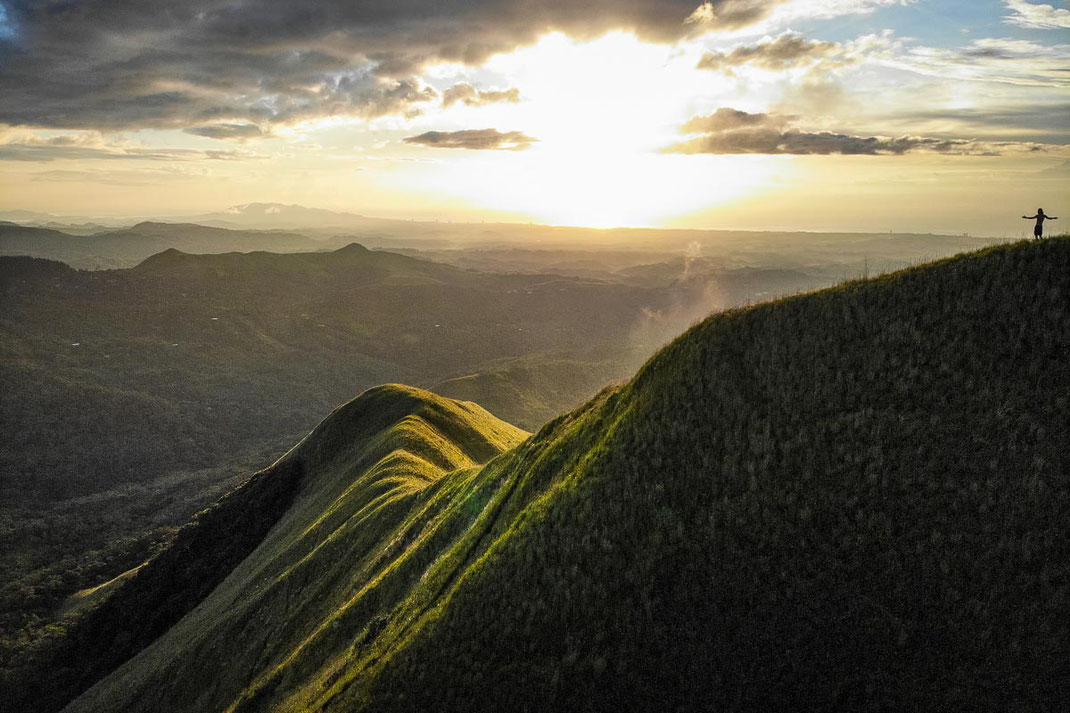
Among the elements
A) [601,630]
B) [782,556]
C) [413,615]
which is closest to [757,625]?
[782,556]

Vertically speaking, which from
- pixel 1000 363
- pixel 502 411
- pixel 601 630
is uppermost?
pixel 1000 363

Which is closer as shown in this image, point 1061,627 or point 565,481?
point 1061,627

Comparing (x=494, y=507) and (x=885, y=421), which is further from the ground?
(x=885, y=421)

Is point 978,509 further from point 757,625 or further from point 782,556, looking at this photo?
point 757,625

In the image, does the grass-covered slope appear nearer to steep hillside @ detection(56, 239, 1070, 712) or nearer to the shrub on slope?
steep hillside @ detection(56, 239, 1070, 712)

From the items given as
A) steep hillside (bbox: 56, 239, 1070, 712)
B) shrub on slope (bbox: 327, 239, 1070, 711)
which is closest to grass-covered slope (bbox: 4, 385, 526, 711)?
steep hillside (bbox: 56, 239, 1070, 712)

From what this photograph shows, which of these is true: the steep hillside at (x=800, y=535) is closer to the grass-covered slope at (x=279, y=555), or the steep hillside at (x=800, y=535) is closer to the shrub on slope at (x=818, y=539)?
the shrub on slope at (x=818, y=539)

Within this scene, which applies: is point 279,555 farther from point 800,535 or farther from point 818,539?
point 818,539

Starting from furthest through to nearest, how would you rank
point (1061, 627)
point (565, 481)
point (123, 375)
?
point (123, 375) → point (565, 481) → point (1061, 627)
